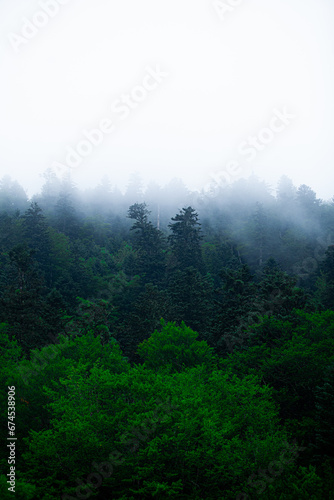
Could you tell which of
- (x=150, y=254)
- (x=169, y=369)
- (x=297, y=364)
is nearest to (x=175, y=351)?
(x=169, y=369)

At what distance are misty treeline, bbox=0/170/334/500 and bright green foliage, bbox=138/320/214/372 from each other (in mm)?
118

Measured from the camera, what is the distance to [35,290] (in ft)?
124

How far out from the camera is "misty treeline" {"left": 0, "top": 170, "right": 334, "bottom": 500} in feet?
51.1

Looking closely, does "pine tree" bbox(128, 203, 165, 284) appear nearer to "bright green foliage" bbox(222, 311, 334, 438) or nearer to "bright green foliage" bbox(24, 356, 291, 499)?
"bright green foliage" bbox(222, 311, 334, 438)

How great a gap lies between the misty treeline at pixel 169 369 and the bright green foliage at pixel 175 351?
12 cm

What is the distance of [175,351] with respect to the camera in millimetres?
27703

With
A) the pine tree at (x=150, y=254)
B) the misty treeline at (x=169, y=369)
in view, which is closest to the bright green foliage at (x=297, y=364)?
the misty treeline at (x=169, y=369)

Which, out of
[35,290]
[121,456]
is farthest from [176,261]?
[121,456]

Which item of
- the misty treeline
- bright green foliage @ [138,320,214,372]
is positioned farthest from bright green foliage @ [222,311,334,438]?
bright green foliage @ [138,320,214,372]

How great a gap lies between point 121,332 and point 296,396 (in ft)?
67.5

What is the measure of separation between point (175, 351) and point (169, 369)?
9.79ft

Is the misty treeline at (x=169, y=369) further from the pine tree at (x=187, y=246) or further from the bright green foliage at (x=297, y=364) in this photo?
the pine tree at (x=187, y=246)

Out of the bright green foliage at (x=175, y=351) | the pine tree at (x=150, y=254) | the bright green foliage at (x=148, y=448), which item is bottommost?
the bright green foliage at (x=148, y=448)

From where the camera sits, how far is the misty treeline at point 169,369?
15.6 m
